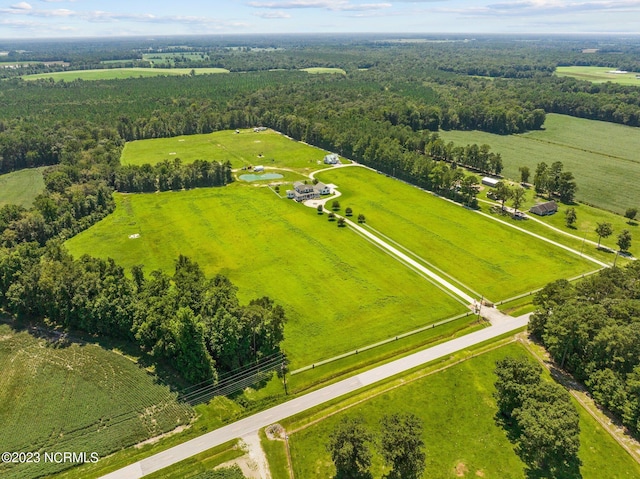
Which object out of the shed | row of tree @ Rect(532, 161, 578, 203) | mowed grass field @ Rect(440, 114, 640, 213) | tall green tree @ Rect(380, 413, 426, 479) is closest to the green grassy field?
tall green tree @ Rect(380, 413, 426, 479)

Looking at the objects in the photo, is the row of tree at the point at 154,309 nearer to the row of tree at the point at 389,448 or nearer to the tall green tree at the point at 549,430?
the row of tree at the point at 389,448

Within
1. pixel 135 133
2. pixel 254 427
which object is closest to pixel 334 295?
pixel 254 427

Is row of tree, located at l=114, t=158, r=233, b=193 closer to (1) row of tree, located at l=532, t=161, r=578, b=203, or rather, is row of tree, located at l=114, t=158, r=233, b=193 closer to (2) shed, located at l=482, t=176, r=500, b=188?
(2) shed, located at l=482, t=176, r=500, b=188

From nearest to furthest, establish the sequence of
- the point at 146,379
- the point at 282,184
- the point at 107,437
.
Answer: the point at 107,437
the point at 146,379
the point at 282,184

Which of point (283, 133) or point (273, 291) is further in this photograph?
point (283, 133)

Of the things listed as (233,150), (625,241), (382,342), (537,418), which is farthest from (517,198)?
(233,150)

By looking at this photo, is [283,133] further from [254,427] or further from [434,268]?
[254,427]

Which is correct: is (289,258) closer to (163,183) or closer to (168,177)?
(168,177)
